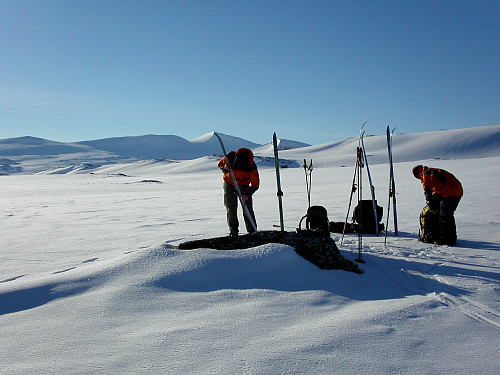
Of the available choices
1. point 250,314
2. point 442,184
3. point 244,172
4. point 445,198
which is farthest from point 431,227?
point 250,314

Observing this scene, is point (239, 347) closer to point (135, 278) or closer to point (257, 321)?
point (257, 321)

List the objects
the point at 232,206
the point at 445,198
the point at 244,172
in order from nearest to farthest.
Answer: the point at 445,198 < the point at 244,172 < the point at 232,206

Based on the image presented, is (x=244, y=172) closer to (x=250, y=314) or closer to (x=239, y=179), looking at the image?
(x=239, y=179)

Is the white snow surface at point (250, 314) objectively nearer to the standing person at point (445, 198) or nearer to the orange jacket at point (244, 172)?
the standing person at point (445, 198)

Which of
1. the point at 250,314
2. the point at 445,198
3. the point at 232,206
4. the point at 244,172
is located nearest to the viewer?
the point at 250,314

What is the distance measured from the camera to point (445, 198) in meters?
5.57

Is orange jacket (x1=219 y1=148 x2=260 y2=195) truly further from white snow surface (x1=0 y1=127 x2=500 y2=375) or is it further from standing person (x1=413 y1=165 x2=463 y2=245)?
standing person (x1=413 y1=165 x2=463 y2=245)

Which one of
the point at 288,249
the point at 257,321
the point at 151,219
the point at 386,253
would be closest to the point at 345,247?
the point at 386,253

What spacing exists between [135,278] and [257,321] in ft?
3.81

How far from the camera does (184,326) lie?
2408mm

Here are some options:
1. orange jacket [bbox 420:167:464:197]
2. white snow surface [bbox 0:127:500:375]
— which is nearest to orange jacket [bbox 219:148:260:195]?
white snow surface [bbox 0:127:500:375]

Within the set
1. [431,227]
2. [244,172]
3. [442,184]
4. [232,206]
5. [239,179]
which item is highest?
[244,172]

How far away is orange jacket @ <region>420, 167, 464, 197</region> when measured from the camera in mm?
5547

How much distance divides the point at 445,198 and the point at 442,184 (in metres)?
0.21
